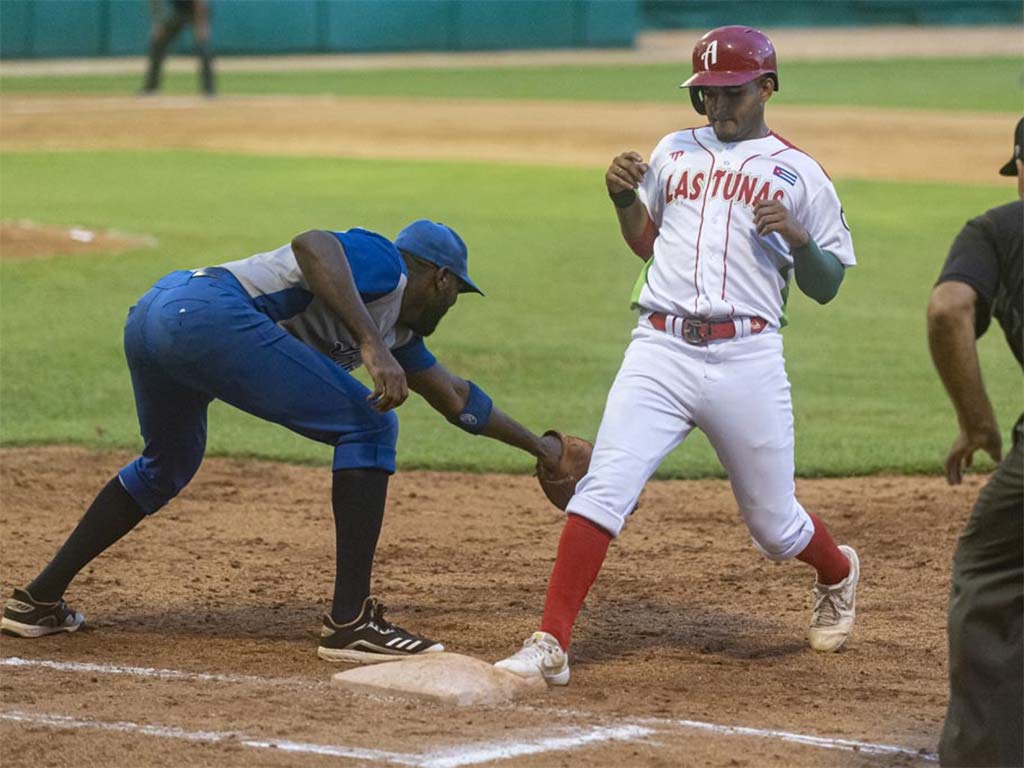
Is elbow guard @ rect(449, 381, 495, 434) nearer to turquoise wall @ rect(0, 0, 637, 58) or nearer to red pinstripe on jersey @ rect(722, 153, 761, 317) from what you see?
red pinstripe on jersey @ rect(722, 153, 761, 317)

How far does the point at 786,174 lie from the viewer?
5203 millimetres

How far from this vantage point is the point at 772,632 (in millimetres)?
5941

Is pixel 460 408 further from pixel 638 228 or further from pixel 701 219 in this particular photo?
pixel 701 219

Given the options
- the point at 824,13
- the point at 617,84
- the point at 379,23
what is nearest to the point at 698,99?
the point at 617,84

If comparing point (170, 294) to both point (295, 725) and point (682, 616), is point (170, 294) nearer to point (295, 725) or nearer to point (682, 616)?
point (295, 725)

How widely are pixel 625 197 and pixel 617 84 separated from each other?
31154 mm

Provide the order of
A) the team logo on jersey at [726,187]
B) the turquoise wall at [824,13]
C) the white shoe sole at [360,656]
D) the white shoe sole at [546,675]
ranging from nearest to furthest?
the white shoe sole at [546,675], the team logo on jersey at [726,187], the white shoe sole at [360,656], the turquoise wall at [824,13]

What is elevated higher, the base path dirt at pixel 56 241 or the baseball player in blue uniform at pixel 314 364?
the baseball player in blue uniform at pixel 314 364

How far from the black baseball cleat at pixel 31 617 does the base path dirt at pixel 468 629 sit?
1.9 inches

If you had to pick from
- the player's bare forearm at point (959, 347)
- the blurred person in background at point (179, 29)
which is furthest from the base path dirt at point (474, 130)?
the player's bare forearm at point (959, 347)

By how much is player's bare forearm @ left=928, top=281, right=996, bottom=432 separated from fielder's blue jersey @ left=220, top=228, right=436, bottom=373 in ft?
6.05

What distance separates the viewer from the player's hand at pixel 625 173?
5227mm

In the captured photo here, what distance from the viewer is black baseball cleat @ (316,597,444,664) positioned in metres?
5.30

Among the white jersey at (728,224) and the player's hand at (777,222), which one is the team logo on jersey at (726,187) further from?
the player's hand at (777,222)
